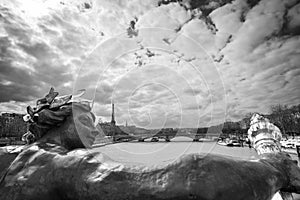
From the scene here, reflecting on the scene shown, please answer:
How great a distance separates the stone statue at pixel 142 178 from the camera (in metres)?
1.27

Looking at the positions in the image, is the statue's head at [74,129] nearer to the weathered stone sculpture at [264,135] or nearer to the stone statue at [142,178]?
the stone statue at [142,178]

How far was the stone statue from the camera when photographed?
4.17 feet

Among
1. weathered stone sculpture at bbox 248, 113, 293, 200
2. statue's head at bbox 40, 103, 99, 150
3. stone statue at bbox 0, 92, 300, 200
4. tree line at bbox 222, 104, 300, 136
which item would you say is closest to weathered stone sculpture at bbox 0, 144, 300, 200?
stone statue at bbox 0, 92, 300, 200

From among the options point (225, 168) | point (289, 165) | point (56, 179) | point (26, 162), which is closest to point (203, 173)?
point (225, 168)

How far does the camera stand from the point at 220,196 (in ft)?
4.01

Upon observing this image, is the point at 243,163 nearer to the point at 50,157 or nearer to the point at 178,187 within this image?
the point at 178,187

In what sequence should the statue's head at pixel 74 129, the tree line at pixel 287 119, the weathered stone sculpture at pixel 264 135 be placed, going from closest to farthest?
1. the statue's head at pixel 74 129
2. the weathered stone sculpture at pixel 264 135
3. the tree line at pixel 287 119

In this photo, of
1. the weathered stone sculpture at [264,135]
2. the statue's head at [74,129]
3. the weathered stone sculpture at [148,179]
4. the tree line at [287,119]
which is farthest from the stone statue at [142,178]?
the tree line at [287,119]

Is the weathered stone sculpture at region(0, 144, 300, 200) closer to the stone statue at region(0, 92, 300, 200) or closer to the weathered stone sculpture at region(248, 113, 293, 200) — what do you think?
the stone statue at region(0, 92, 300, 200)

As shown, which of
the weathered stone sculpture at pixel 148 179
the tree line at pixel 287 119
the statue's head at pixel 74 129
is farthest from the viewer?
the tree line at pixel 287 119

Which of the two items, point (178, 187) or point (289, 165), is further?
point (289, 165)

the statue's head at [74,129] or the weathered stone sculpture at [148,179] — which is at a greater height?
the statue's head at [74,129]

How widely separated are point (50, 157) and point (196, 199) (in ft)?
4.01

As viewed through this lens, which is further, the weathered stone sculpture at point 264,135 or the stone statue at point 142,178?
the weathered stone sculpture at point 264,135
